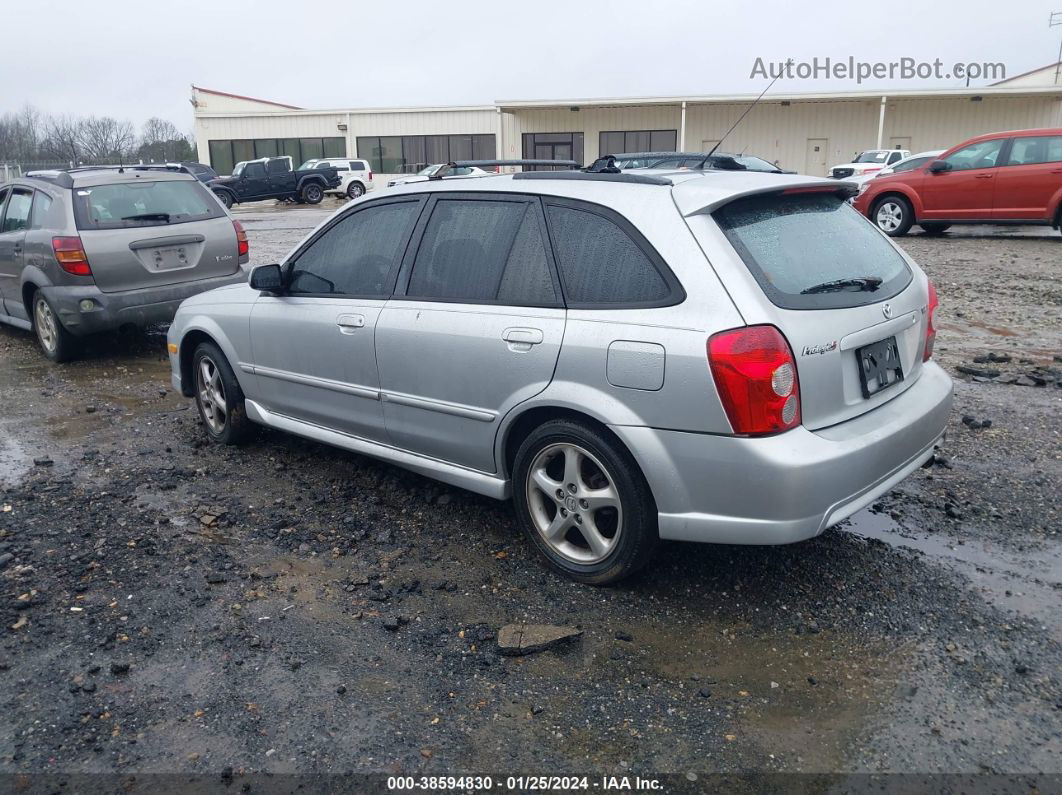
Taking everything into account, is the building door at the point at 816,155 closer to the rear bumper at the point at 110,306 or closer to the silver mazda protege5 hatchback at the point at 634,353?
the rear bumper at the point at 110,306

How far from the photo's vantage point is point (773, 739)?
269 cm

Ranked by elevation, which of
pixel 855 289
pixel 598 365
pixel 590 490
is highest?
pixel 855 289

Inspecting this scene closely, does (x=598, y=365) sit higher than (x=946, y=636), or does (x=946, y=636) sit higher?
(x=598, y=365)

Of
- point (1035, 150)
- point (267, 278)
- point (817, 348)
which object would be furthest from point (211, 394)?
point (1035, 150)

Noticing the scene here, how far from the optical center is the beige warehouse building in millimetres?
34375

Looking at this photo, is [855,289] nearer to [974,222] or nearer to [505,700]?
[505,700]

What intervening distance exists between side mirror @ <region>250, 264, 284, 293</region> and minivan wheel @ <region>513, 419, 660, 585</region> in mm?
1935

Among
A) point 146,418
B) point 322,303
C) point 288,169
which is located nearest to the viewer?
point 322,303

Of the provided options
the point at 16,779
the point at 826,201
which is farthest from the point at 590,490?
the point at 16,779

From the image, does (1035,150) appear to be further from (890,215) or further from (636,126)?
(636,126)

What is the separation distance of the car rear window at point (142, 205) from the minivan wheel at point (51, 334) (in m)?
0.90

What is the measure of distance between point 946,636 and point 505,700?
1.66m

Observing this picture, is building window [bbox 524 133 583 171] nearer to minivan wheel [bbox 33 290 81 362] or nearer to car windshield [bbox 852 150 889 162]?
car windshield [bbox 852 150 889 162]

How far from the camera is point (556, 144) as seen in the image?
1510 inches
